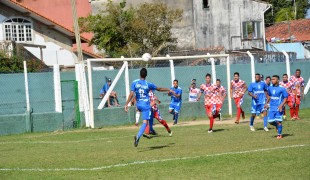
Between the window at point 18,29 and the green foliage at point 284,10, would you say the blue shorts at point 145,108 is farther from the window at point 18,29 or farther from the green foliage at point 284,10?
the green foliage at point 284,10

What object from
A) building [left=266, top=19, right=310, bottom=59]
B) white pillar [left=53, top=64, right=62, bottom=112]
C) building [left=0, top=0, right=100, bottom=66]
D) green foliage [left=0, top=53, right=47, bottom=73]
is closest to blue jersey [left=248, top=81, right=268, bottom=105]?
white pillar [left=53, top=64, right=62, bottom=112]

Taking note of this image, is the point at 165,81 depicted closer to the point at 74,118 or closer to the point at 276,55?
the point at 74,118

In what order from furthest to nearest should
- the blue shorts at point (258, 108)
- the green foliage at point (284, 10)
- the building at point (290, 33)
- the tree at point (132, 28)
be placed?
the green foliage at point (284, 10) → the building at point (290, 33) → the tree at point (132, 28) → the blue shorts at point (258, 108)

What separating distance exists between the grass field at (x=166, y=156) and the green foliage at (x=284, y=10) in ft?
216

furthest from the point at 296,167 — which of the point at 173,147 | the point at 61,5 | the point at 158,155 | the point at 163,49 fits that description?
the point at 61,5

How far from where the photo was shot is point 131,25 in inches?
1994

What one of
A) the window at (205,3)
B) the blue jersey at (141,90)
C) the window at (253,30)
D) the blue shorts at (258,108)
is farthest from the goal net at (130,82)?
the window at (253,30)

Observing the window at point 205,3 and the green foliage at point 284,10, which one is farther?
the green foliage at point 284,10

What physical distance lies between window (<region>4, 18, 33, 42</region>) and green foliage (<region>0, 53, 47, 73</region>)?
7.95 metres

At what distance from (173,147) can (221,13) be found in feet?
131

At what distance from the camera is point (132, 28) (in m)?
50.7

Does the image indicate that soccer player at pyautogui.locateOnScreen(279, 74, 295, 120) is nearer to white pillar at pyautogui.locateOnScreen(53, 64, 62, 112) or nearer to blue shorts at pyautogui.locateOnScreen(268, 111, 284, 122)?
white pillar at pyautogui.locateOnScreen(53, 64, 62, 112)

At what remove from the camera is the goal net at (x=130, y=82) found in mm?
29922

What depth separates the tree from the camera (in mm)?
50594
